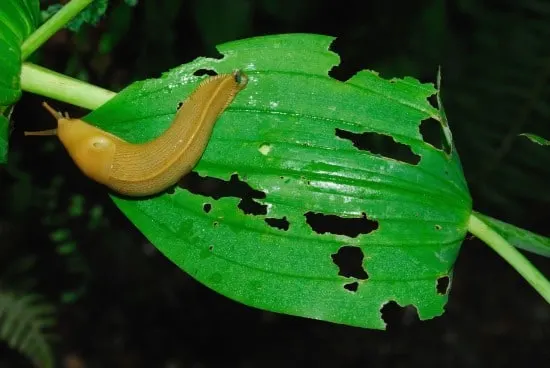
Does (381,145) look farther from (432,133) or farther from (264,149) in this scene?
(264,149)

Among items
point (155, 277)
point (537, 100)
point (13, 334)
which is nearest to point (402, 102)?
point (537, 100)

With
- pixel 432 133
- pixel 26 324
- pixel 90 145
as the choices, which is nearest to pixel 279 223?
pixel 90 145

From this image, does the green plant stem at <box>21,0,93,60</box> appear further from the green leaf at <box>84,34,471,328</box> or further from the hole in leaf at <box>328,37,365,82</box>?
the hole in leaf at <box>328,37,365,82</box>

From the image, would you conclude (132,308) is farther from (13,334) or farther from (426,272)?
(426,272)

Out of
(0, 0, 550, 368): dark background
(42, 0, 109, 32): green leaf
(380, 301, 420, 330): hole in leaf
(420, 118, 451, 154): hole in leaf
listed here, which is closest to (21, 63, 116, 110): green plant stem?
(42, 0, 109, 32): green leaf

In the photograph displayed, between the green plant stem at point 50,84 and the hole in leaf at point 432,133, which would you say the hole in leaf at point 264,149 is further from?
the hole in leaf at point 432,133

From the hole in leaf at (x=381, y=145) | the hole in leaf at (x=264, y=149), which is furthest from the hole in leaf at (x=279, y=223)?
the hole in leaf at (x=381, y=145)
